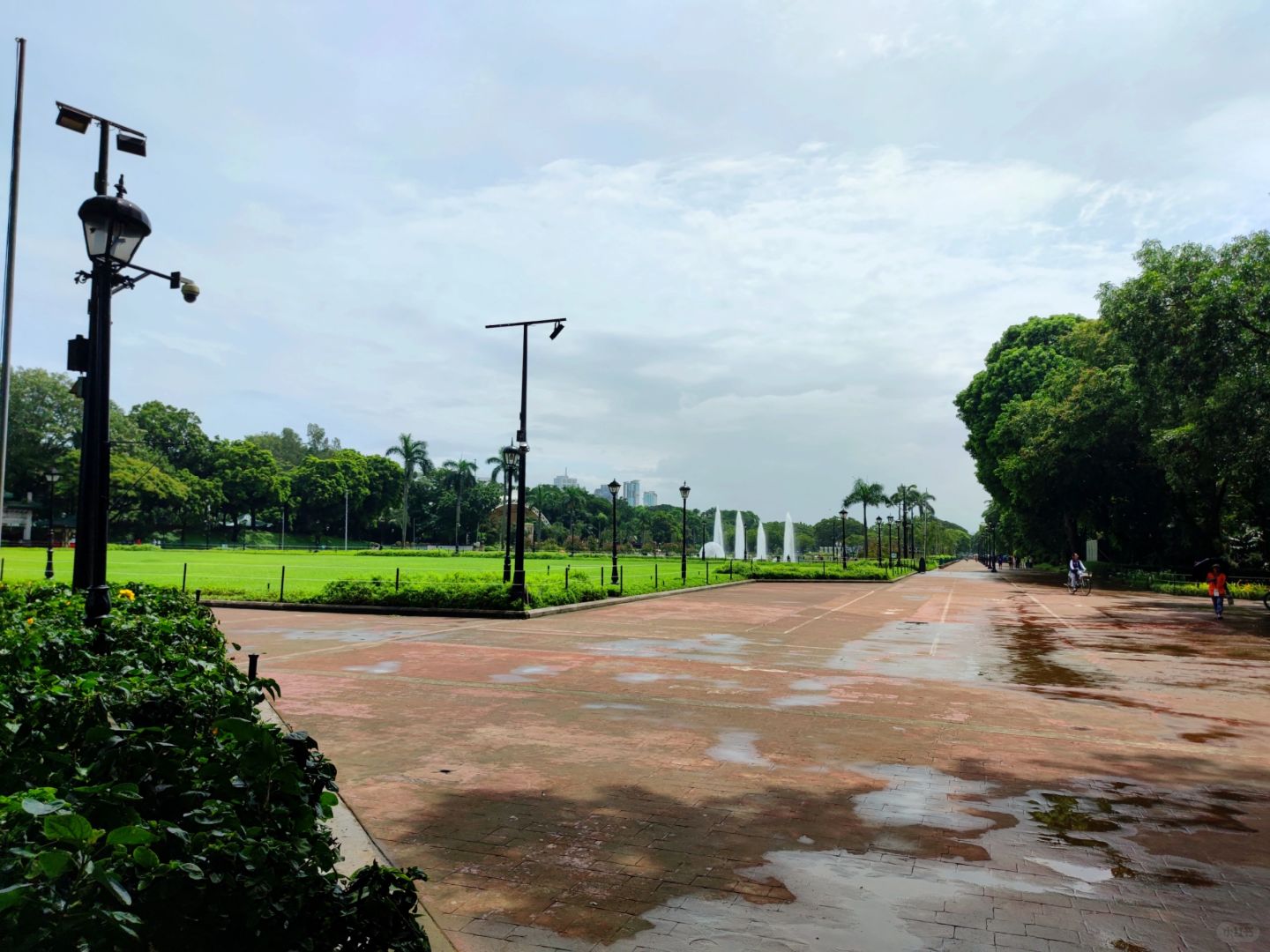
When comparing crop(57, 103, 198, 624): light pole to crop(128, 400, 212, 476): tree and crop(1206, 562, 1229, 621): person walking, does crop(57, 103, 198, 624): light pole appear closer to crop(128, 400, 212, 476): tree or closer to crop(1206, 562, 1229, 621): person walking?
crop(1206, 562, 1229, 621): person walking

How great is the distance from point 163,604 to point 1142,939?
8.90 metres

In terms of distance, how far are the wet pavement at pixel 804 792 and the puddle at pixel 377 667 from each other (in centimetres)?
8

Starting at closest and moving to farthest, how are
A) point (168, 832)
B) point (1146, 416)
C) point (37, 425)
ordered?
point (168, 832), point (1146, 416), point (37, 425)

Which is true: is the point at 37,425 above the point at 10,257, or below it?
above

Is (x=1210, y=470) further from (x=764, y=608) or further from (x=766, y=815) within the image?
(x=766, y=815)

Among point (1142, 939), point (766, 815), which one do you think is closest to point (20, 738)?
point (766, 815)

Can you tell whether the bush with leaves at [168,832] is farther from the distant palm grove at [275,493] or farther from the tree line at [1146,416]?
the distant palm grove at [275,493]

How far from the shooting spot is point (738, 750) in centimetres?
767

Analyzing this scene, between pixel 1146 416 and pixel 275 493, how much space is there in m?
95.4

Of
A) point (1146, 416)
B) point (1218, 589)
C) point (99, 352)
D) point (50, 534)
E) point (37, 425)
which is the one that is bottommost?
point (1218, 589)

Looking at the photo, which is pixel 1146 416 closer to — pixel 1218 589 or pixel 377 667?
pixel 1218 589

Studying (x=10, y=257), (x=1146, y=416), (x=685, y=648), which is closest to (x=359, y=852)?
(x=685, y=648)

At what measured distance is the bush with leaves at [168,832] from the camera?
1991mm

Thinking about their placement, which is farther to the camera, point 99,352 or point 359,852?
point 99,352
